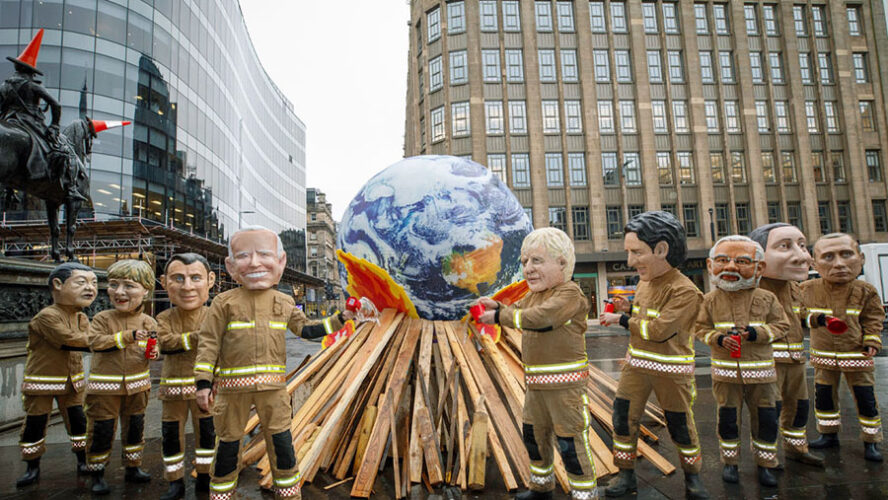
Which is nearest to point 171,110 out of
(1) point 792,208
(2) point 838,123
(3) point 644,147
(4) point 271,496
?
(3) point 644,147

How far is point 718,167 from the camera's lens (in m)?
28.1

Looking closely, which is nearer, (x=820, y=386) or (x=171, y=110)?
(x=820, y=386)

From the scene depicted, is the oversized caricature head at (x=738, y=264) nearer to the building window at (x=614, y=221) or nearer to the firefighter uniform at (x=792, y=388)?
the firefighter uniform at (x=792, y=388)

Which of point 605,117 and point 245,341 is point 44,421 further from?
point 605,117

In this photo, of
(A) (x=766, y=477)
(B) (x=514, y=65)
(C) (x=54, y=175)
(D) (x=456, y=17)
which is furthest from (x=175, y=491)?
(D) (x=456, y=17)

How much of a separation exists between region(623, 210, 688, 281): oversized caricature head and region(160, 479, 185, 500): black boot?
374 cm

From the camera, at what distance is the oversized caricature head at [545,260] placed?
327 cm

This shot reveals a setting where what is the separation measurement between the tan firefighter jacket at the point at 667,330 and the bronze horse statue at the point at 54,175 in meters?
7.78

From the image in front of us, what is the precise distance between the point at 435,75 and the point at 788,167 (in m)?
21.5

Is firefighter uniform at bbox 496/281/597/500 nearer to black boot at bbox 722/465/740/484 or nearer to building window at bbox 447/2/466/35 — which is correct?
black boot at bbox 722/465/740/484

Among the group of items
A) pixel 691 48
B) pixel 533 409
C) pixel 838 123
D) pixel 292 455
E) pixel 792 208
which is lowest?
pixel 292 455

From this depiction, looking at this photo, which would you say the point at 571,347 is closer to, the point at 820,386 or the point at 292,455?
the point at 292,455

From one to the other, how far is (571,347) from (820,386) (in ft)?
9.53

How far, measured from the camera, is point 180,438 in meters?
3.72
